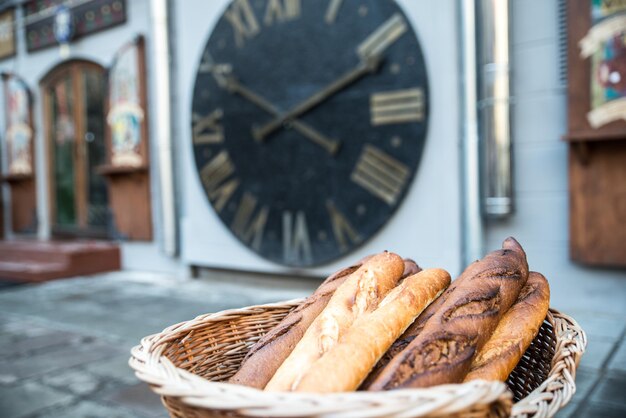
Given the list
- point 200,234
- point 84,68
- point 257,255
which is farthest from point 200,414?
point 84,68

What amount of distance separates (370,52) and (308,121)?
2.19ft

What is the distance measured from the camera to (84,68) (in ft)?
20.0

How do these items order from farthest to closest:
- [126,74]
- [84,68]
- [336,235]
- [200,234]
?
1. [84,68]
2. [126,74]
3. [200,234]
4. [336,235]

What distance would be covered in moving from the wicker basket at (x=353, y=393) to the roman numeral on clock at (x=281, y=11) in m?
3.27

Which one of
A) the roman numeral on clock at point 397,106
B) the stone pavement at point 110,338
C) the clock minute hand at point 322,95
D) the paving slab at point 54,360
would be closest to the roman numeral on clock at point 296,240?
the stone pavement at point 110,338

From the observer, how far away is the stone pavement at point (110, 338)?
2.18 meters

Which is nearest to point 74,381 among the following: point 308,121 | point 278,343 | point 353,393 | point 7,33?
point 278,343

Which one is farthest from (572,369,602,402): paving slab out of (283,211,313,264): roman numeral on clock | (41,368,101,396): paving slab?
(283,211,313,264): roman numeral on clock

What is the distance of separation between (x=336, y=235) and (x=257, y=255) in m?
0.80

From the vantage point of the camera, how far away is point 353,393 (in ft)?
2.33

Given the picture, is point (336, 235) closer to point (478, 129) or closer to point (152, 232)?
point (478, 129)

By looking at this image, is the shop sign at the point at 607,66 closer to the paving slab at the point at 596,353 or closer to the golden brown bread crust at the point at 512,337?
the paving slab at the point at 596,353

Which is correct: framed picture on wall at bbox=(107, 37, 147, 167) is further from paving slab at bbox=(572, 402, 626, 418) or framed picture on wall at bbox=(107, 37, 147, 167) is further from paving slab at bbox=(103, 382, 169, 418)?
paving slab at bbox=(572, 402, 626, 418)

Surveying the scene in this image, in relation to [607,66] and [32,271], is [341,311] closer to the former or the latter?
[607,66]
